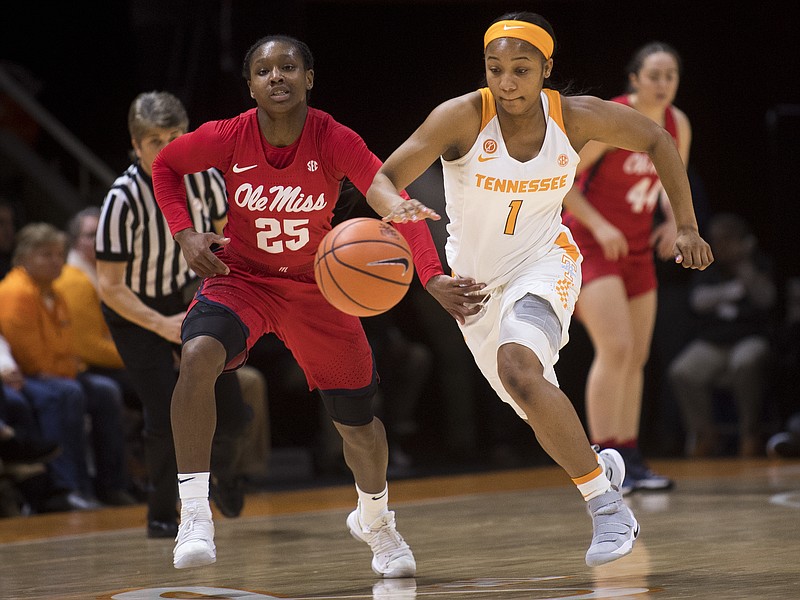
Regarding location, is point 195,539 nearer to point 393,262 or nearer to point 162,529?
point 393,262

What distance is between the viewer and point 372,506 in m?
4.18

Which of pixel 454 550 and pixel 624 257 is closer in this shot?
pixel 454 550

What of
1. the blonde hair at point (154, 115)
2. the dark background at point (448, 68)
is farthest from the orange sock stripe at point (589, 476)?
the dark background at point (448, 68)

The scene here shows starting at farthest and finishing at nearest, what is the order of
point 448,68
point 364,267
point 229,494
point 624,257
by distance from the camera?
point 448,68 → point 624,257 → point 229,494 → point 364,267

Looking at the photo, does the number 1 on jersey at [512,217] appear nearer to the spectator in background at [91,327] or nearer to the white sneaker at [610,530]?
the white sneaker at [610,530]

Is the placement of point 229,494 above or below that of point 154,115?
below

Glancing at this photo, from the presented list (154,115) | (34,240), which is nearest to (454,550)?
(154,115)

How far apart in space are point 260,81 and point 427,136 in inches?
22.3

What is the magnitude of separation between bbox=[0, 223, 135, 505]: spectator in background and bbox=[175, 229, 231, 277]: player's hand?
3.31m

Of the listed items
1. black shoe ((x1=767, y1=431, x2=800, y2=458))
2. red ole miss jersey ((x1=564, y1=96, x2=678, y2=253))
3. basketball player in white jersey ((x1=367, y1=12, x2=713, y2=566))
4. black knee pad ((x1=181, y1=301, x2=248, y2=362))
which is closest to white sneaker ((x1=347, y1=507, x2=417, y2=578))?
basketball player in white jersey ((x1=367, y1=12, x2=713, y2=566))

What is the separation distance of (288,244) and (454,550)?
1308 mm

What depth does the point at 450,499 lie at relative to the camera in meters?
6.81

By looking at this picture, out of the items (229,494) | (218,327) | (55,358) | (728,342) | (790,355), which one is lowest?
(229,494)

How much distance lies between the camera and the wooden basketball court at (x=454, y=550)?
368 centimetres
